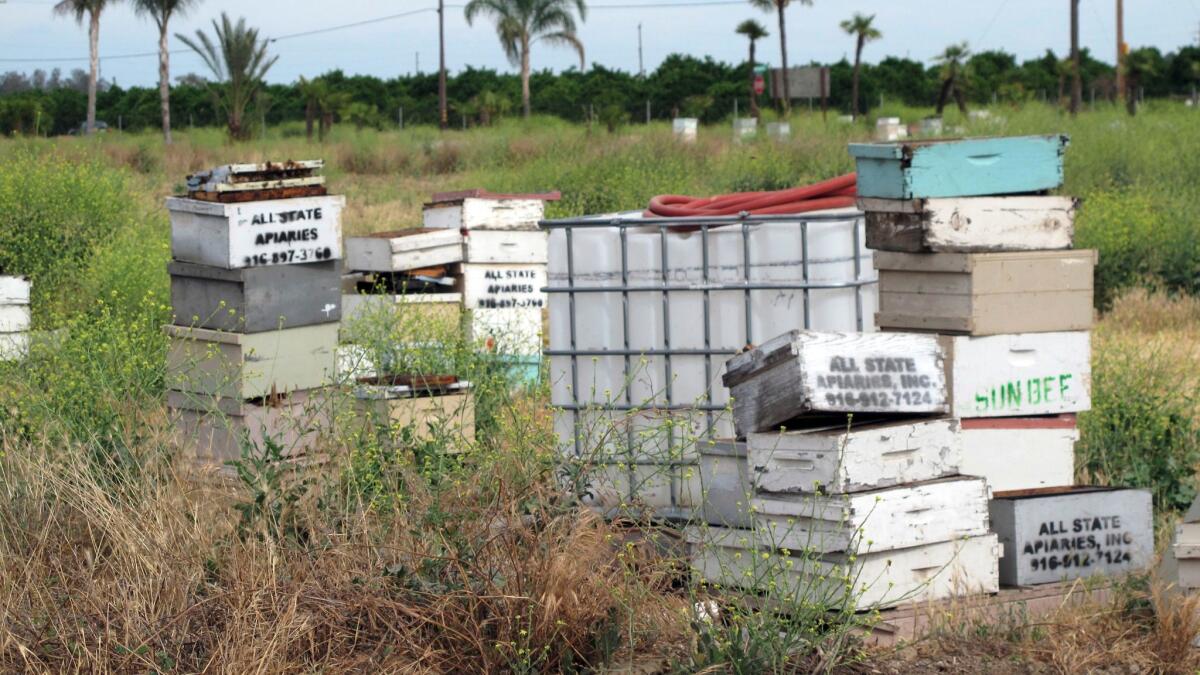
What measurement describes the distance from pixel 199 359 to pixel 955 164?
3.63 metres

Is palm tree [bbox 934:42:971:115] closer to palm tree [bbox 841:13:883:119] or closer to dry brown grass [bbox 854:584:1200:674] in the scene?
palm tree [bbox 841:13:883:119]

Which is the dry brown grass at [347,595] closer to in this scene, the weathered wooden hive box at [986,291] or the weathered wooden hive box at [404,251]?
the weathered wooden hive box at [986,291]

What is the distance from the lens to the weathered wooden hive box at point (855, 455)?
15.4 ft

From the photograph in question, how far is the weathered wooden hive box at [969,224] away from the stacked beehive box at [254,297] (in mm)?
2730

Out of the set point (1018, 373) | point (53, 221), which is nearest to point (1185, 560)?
point (1018, 373)

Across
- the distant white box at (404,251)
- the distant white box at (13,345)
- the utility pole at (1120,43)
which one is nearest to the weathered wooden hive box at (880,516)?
the distant white box at (13,345)

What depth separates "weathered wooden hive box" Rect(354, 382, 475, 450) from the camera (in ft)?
20.9

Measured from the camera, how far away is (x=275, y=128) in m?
49.7

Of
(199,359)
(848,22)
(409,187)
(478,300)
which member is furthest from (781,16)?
(199,359)

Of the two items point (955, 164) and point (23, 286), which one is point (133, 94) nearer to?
point (23, 286)

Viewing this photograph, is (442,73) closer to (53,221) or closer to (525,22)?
(525,22)

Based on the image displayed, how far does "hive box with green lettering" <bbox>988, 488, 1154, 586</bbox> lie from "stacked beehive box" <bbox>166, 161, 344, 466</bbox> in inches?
123

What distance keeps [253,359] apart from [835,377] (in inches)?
121

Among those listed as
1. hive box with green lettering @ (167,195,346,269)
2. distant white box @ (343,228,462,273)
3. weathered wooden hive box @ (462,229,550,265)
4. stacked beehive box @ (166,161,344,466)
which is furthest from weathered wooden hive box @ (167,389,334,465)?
weathered wooden hive box @ (462,229,550,265)
